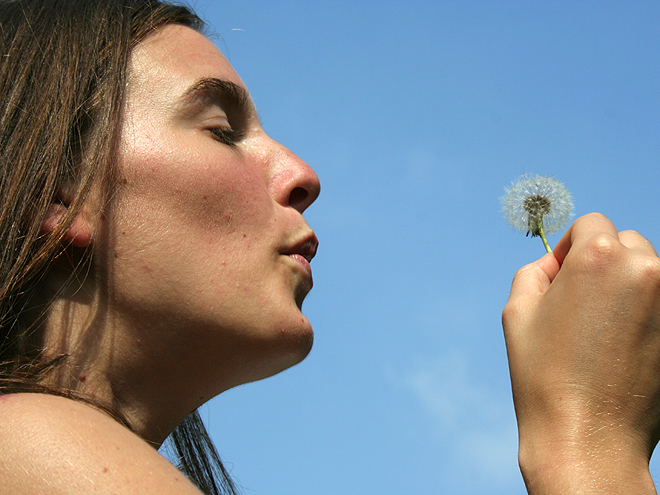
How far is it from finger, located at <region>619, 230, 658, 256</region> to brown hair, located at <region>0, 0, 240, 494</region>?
1961 mm

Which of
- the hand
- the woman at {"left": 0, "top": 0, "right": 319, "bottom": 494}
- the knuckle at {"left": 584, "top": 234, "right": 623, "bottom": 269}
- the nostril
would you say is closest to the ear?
the woman at {"left": 0, "top": 0, "right": 319, "bottom": 494}

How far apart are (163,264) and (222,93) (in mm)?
760

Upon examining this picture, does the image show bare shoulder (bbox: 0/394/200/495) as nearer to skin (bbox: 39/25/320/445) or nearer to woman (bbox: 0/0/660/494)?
woman (bbox: 0/0/660/494)

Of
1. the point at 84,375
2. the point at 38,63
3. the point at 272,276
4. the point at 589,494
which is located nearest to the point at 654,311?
the point at 589,494

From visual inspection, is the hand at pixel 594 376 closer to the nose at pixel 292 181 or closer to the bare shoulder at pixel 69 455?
the nose at pixel 292 181

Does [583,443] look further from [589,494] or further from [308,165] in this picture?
[308,165]

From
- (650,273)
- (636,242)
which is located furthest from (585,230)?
(650,273)

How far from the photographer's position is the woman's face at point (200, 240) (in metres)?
2.03

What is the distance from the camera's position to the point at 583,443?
2.06 meters

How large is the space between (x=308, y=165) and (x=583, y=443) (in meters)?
1.44

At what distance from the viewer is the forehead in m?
2.29

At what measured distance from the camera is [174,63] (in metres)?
2.38

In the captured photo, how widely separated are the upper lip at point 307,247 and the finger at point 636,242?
1221 millimetres

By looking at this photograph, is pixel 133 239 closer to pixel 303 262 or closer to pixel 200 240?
pixel 200 240
